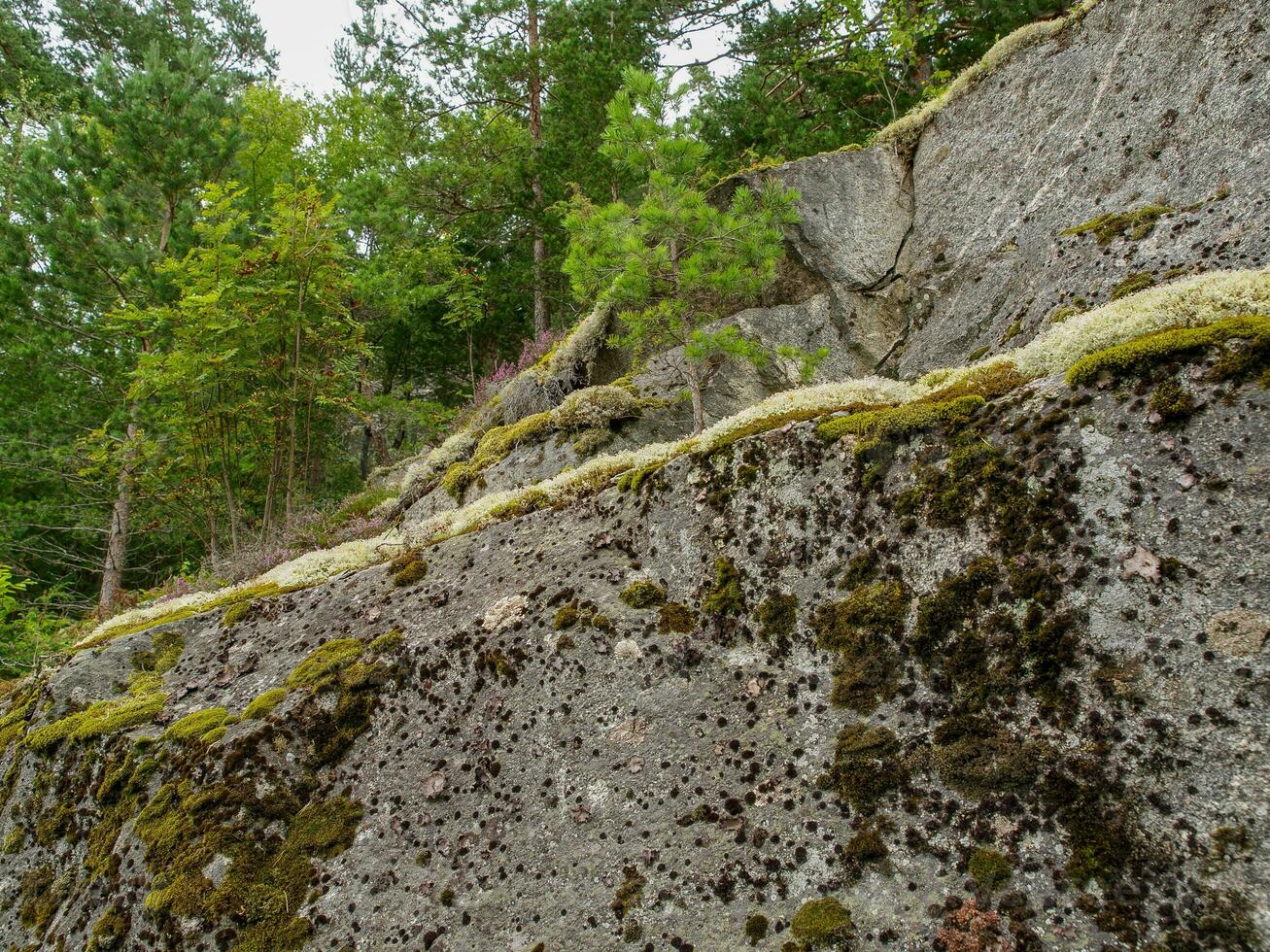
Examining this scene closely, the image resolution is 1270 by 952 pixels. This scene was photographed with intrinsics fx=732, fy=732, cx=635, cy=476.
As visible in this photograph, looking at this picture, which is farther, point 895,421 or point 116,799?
point 116,799

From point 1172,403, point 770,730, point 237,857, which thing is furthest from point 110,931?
point 1172,403

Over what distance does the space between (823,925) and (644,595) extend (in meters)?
2.85

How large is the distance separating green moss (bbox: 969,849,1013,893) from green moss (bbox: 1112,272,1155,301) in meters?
6.27

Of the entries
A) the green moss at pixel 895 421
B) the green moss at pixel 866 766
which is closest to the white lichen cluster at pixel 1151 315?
the green moss at pixel 895 421

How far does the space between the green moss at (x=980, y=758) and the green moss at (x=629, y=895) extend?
1904mm

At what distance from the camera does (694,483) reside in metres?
6.44

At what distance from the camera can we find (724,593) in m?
5.70

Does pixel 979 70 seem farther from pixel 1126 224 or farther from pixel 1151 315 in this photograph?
pixel 1151 315

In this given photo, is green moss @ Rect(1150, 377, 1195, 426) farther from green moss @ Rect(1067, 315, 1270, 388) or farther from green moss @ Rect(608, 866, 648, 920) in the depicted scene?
green moss @ Rect(608, 866, 648, 920)

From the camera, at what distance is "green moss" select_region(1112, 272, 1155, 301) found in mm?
7605

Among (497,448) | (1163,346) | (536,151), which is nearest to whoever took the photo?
(1163,346)

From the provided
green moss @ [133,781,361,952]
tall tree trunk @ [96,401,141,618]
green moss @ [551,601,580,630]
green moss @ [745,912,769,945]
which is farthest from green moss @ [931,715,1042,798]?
tall tree trunk @ [96,401,141,618]

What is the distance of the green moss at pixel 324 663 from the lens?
6801mm

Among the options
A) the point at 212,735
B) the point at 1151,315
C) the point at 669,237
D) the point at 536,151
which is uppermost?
the point at 536,151
